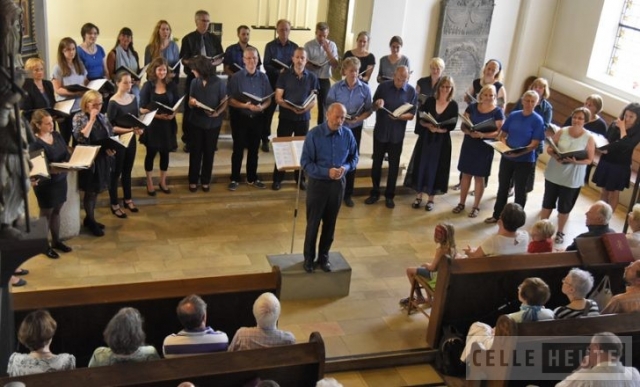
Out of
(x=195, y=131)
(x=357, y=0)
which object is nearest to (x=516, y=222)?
(x=195, y=131)

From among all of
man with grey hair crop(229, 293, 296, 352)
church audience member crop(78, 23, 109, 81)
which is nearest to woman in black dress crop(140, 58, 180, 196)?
church audience member crop(78, 23, 109, 81)

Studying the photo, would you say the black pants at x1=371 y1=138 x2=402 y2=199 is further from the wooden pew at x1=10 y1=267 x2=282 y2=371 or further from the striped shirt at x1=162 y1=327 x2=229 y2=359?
the striped shirt at x1=162 y1=327 x2=229 y2=359

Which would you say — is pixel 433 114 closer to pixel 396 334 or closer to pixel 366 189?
pixel 366 189

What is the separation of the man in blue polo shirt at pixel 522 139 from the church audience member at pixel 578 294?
2895 mm

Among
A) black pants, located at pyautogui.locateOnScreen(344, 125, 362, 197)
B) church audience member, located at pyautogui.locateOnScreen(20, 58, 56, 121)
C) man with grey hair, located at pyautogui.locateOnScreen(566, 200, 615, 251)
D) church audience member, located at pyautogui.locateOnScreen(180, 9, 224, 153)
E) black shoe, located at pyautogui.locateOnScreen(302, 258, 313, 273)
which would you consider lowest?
black shoe, located at pyautogui.locateOnScreen(302, 258, 313, 273)

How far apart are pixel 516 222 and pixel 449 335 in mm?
1022

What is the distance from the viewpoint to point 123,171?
24.9ft

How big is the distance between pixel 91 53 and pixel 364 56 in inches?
127

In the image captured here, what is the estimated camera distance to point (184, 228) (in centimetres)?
755

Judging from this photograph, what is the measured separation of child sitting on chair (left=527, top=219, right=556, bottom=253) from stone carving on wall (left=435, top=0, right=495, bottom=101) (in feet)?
17.3

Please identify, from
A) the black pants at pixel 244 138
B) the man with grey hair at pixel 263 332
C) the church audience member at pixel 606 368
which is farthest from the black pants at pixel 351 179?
the church audience member at pixel 606 368

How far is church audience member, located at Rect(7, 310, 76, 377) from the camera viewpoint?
3889mm

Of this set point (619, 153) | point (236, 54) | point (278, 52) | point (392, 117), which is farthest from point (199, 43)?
point (619, 153)

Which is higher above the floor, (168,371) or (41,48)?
(41,48)
